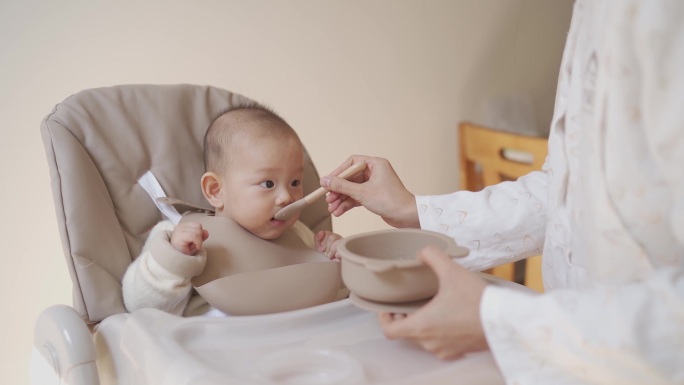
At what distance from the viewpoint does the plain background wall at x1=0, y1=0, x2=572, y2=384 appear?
1.53m

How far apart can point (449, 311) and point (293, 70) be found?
52.9 inches

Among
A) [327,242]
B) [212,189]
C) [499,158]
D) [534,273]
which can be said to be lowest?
[534,273]

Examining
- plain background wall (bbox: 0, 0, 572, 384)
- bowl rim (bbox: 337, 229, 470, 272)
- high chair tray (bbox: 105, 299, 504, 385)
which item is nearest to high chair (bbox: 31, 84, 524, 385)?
high chair tray (bbox: 105, 299, 504, 385)

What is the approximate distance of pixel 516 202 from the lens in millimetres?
958

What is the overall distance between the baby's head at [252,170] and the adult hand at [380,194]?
8 cm

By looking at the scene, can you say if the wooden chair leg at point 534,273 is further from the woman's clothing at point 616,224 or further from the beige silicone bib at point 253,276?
the woman's clothing at point 616,224

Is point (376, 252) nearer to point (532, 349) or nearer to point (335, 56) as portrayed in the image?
point (532, 349)

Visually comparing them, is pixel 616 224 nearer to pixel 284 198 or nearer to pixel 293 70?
pixel 284 198

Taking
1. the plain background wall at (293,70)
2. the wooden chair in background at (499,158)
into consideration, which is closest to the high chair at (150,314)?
the plain background wall at (293,70)

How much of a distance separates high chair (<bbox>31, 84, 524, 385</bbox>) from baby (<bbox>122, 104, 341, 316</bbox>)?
0.05 meters

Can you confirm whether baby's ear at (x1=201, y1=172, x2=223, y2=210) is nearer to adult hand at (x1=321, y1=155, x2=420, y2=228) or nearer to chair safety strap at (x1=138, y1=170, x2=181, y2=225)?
chair safety strap at (x1=138, y1=170, x2=181, y2=225)

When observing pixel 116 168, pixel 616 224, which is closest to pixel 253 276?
pixel 116 168

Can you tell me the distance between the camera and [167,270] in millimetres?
895

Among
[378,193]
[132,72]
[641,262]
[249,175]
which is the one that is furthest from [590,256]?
[132,72]
